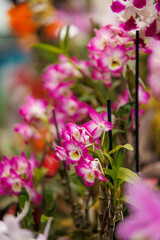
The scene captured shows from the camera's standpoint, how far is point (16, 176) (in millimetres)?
522

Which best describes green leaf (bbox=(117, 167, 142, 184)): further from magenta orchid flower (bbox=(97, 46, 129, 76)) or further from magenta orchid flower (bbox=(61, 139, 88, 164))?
magenta orchid flower (bbox=(97, 46, 129, 76))

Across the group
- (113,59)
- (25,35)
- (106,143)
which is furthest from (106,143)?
(25,35)

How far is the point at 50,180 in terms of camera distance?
31.9 inches

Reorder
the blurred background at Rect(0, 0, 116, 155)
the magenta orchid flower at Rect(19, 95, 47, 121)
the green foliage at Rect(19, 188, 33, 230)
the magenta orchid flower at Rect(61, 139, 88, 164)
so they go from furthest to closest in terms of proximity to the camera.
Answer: the blurred background at Rect(0, 0, 116, 155)
the magenta orchid flower at Rect(19, 95, 47, 121)
the green foliage at Rect(19, 188, 33, 230)
the magenta orchid flower at Rect(61, 139, 88, 164)

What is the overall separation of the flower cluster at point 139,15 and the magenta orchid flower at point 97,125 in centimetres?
16

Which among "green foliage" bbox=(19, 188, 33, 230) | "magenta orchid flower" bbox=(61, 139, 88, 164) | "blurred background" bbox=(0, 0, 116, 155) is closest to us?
"magenta orchid flower" bbox=(61, 139, 88, 164)

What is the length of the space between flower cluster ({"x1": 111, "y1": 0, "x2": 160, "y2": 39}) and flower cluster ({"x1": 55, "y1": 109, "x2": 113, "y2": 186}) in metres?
0.16

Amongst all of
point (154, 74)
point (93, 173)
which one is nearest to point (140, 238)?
point (93, 173)

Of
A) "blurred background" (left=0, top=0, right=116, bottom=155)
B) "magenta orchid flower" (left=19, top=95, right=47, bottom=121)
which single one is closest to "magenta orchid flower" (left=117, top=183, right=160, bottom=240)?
"magenta orchid flower" (left=19, top=95, right=47, bottom=121)

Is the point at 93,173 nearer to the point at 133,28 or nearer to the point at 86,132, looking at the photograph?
the point at 86,132

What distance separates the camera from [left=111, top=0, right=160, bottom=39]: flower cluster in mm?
467

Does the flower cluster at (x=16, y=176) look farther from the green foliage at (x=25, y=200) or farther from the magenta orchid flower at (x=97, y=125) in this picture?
the magenta orchid flower at (x=97, y=125)

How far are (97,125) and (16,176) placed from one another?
0.60 feet

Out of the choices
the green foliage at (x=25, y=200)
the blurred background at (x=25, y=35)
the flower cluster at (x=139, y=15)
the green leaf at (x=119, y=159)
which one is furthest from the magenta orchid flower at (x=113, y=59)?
the blurred background at (x=25, y=35)
